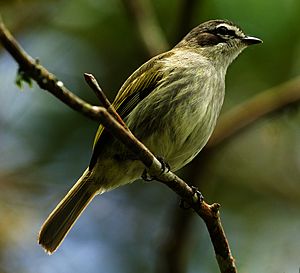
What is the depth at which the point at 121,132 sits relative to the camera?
3.04 m

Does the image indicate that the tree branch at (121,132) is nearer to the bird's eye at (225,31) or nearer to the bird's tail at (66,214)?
the bird's tail at (66,214)

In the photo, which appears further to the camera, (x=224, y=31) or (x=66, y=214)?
(x=224, y=31)

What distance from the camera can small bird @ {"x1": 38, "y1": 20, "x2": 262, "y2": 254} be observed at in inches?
174

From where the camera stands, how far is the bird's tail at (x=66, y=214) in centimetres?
468

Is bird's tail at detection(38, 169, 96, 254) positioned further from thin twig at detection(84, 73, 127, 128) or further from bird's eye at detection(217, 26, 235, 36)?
thin twig at detection(84, 73, 127, 128)

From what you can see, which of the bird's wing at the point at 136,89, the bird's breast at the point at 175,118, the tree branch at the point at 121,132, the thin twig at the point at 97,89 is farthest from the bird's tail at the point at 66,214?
the thin twig at the point at 97,89

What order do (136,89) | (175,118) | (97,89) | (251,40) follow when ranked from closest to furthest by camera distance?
(97,89)
(175,118)
(136,89)
(251,40)

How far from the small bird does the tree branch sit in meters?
0.78

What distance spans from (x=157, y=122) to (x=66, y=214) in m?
0.95

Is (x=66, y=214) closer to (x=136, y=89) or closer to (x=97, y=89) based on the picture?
(x=136, y=89)

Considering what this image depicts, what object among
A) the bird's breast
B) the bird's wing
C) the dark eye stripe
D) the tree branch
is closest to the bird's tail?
the bird's wing

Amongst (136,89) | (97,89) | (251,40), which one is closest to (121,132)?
(97,89)

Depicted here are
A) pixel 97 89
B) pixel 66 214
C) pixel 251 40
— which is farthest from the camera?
pixel 251 40

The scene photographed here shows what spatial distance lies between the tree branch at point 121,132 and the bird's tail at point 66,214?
1.27 metres
